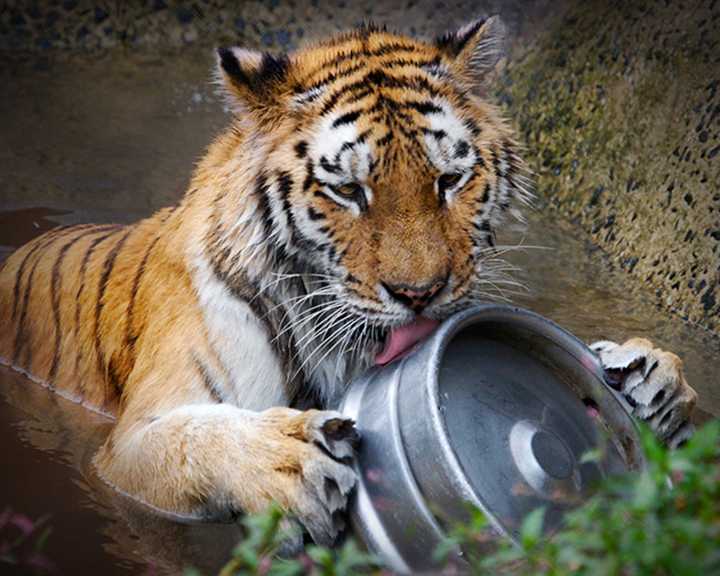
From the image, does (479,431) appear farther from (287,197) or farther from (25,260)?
(25,260)

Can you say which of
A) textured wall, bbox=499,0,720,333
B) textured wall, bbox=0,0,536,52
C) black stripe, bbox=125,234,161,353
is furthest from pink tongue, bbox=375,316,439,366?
textured wall, bbox=0,0,536,52

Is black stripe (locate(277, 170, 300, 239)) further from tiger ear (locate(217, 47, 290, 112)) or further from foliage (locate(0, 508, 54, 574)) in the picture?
foliage (locate(0, 508, 54, 574))

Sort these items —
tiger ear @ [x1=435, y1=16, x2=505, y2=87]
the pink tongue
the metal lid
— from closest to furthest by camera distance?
the metal lid, the pink tongue, tiger ear @ [x1=435, y1=16, x2=505, y2=87]

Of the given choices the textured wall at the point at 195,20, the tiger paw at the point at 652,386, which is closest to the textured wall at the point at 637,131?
the textured wall at the point at 195,20

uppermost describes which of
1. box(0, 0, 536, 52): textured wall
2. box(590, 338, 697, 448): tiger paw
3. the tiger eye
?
box(0, 0, 536, 52): textured wall

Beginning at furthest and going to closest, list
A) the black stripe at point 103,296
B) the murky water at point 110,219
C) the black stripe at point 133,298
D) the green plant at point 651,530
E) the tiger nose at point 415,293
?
the black stripe at point 103,296 < the black stripe at point 133,298 < the murky water at point 110,219 < the tiger nose at point 415,293 < the green plant at point 651,530

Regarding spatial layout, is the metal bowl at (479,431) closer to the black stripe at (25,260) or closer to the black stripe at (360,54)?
the black stripe at (360,54)

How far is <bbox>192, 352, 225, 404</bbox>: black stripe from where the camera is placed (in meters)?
3.17

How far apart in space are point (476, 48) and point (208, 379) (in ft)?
3.65

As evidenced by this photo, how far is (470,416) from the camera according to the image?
106 inches

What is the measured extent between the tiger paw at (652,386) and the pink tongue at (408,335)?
48cm

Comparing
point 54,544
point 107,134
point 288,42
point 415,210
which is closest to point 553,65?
point 288,42

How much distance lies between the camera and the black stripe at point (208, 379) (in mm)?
3170

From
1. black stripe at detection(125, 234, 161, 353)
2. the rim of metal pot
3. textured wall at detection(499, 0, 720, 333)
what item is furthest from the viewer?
textured wall at detection(499, 0, 720, 333)
